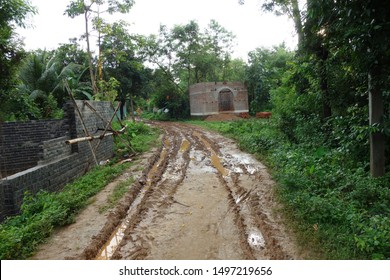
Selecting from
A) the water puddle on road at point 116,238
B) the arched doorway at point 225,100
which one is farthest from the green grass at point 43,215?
the arched doorway at point 225,100

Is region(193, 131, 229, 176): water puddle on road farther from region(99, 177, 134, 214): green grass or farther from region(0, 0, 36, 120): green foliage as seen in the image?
region(0, 0, 36, 120): green foliage

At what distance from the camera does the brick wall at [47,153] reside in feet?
18.6

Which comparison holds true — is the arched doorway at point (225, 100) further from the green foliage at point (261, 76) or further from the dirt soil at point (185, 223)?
the dirt soil at point (185, 223)

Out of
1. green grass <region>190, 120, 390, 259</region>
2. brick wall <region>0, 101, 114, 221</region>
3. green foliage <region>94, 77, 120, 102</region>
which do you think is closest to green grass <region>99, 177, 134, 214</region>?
brick wall <region>0, 101, 114, 221</region>

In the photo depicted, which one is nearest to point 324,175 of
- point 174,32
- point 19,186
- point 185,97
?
point 19,186

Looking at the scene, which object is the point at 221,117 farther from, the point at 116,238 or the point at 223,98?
the point at 116,238

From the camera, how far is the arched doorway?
2753cm

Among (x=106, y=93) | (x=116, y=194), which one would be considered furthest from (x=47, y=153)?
(x=106, y=93)

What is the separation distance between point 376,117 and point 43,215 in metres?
6.54

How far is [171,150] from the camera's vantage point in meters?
12.4

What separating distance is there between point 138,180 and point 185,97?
23.8 metres

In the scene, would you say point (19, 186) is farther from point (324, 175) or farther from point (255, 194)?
point (324, 175)

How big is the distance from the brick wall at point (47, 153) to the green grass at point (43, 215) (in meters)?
0.31

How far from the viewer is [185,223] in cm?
489
